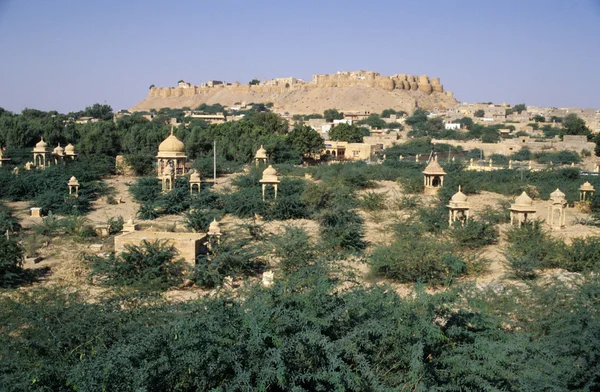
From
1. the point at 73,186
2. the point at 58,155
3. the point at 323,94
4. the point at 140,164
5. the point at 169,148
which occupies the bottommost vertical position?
the point at 73,186

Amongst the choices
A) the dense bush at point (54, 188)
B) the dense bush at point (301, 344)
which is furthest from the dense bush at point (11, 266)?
the dense bush at point (54, 188)

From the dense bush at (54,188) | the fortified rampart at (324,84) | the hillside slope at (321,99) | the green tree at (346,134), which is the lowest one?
the dense bush at (54,188)

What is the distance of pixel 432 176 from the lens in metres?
23.8

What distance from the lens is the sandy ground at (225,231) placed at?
12.6 m

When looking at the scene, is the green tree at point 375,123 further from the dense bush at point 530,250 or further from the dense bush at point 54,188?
the dense bush at point 530,250

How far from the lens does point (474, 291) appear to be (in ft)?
30.8

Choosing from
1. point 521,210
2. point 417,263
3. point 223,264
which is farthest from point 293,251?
point 521,210

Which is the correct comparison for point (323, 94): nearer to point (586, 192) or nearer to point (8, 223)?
point (586, 192)

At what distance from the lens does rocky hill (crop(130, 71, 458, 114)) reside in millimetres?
97875

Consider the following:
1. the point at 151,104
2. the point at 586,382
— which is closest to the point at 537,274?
the point at 586,382

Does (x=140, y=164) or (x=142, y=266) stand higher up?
(x=140, y=164)

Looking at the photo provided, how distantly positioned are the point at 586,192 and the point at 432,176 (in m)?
5.60

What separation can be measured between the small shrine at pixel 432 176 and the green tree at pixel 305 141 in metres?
13.1

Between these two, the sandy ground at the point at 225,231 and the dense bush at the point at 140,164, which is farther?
the dense bush at the point at 140,164
